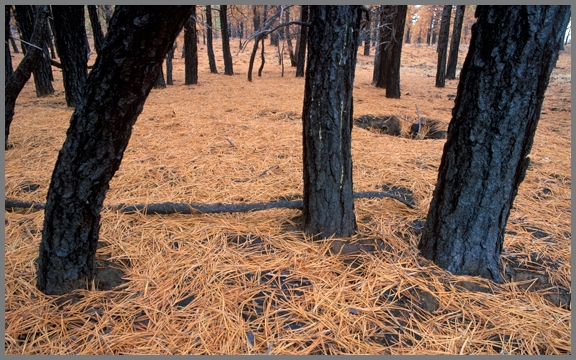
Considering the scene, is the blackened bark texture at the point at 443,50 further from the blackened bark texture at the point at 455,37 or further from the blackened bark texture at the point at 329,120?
the blackened bark texture at the point at 329,120

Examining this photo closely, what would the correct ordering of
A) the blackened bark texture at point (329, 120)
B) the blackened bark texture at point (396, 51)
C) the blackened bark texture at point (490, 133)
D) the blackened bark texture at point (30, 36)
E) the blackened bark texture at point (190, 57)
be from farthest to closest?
the blackened bark texture at point (190, 57), the blackened bark texture at point (396, 51), the blackened bark texture at point (30, 36), the blackened bark texture at point (329, 120), the blackened bark texture at point (490, 133)

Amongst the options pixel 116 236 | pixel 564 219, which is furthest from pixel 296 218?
pixel 564 219

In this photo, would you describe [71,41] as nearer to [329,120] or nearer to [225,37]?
[329,120]

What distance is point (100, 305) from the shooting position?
1.60 m

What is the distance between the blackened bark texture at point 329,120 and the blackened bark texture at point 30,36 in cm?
625

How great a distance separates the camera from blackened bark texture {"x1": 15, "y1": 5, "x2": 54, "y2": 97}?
605cm

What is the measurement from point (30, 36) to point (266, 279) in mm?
6930

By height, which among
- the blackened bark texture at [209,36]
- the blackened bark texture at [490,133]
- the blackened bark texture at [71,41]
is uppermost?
the blackened bark texture at [209,36]

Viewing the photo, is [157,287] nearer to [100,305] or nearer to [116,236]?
[100,305]

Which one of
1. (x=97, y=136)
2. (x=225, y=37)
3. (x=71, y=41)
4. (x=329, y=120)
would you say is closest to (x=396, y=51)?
(x=225, y=37)

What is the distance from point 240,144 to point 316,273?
2.29 metres

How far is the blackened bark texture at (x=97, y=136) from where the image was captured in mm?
1246

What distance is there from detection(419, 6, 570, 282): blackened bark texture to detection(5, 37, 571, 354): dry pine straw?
167 mm

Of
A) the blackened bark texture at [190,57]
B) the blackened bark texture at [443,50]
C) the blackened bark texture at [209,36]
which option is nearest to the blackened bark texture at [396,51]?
the blackened bark texture at [443,50]
